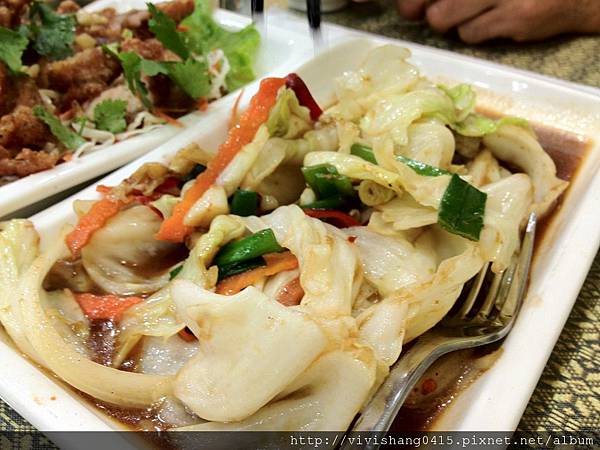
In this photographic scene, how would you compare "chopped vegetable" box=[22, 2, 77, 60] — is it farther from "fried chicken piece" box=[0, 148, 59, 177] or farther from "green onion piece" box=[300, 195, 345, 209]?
"green onion piece" box=[300, 195, 345, 209]

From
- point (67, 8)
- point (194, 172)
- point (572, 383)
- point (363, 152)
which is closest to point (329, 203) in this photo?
point (363, 152)

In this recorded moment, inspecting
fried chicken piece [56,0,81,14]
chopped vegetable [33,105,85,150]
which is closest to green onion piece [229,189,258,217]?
chopped vegetable [33,105,85,150]

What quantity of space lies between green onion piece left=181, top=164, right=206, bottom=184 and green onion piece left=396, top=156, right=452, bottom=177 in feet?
1.88

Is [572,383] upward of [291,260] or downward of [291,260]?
downward

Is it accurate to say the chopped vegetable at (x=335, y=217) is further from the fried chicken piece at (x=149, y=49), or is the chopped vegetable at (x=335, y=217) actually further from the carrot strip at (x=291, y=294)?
the fried chicken piece at (x=149, y=49)

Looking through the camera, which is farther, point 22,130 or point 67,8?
point 67,8

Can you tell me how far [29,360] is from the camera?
1.24 metres

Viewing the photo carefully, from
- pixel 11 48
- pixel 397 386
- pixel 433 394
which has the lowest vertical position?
pixel 433 394

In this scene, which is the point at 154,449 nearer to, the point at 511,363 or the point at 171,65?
the point at 511,363

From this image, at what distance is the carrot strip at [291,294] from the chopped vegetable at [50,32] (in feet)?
5.57

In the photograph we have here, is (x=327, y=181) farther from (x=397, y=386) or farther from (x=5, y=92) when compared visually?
(x=5, y=92)

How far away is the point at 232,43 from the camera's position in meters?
2.62

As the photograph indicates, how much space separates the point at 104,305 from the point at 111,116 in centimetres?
103

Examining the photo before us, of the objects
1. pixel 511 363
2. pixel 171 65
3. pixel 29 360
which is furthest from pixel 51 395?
pixel 171 65
